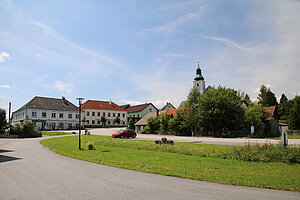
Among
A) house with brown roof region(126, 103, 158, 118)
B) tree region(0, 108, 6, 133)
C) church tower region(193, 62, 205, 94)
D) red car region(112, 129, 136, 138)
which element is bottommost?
red car region(112, 129, 136, 138)

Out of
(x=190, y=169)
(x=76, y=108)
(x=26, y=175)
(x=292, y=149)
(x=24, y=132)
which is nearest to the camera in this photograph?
A: (x=26, y=175)

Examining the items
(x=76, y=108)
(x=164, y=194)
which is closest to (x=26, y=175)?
(x=164, y=194)

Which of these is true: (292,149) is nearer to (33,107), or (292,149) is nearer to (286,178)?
(286,178)

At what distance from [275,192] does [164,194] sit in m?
3.41

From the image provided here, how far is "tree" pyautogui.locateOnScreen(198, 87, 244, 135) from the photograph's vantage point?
39.2 metres

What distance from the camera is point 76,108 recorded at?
246 ft

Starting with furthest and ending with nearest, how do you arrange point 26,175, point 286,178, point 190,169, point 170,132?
1. point 170,132
2. point 190,169
3. point 26,175
4. point 286,178

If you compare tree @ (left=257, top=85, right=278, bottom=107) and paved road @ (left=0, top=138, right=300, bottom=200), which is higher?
tree @ (left=257, top=85, right=278, bottom=107)

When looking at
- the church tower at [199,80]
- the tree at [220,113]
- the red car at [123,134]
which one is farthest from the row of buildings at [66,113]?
the red car at [123,134]

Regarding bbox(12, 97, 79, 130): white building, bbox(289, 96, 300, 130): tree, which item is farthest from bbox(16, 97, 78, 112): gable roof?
bbox(289, 96, 300, 130): tree

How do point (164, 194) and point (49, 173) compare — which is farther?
point (49, 173)

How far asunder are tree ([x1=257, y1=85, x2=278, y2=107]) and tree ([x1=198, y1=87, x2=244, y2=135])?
52.9 metres

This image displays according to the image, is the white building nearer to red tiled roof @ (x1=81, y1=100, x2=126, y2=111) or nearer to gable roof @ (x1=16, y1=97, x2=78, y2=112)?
gable roof @ (x1=16, y1=97, x2=78, y2=112)

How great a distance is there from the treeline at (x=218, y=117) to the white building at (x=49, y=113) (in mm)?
38199
